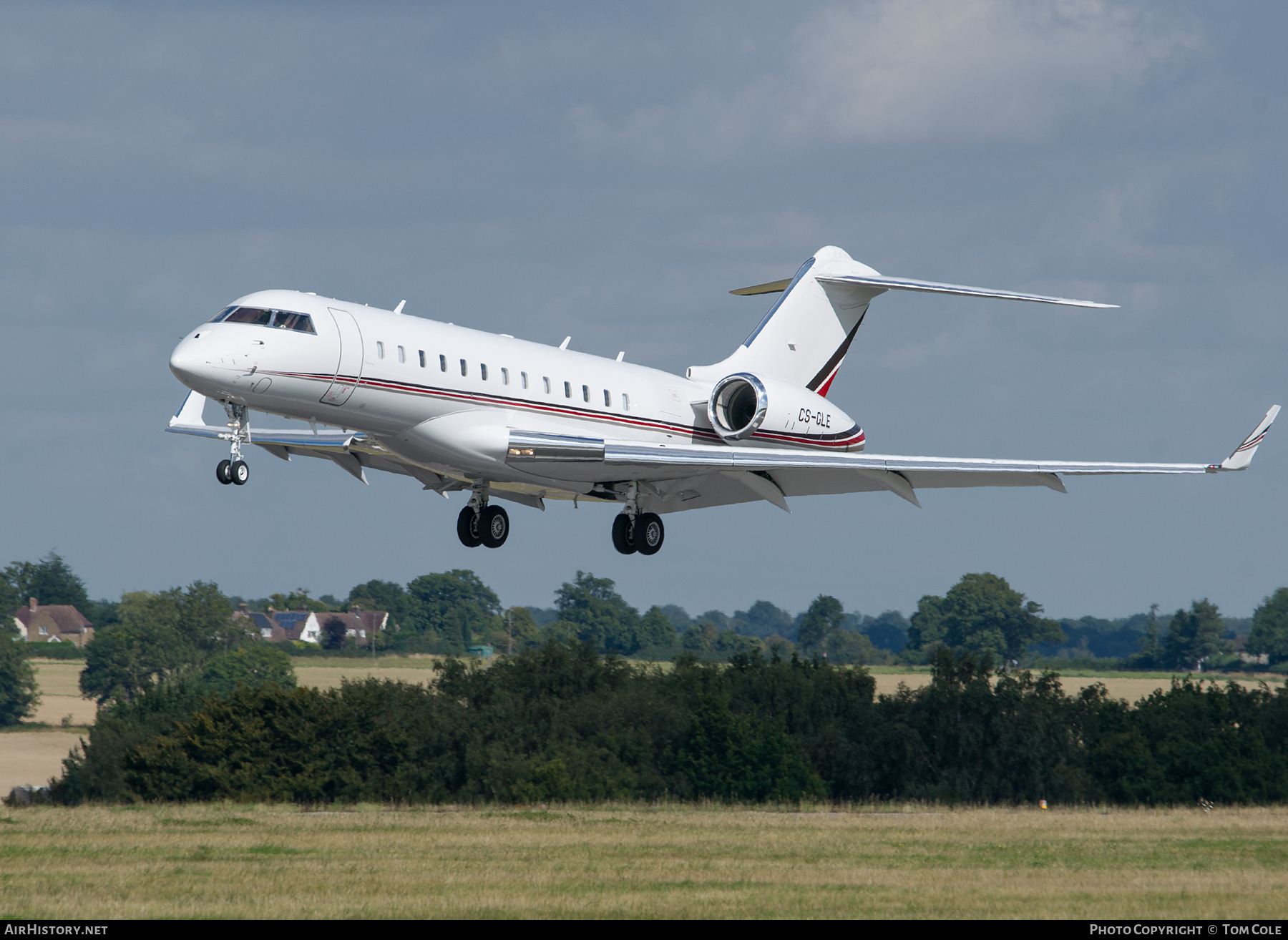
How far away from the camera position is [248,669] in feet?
362

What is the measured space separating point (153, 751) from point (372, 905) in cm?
3887

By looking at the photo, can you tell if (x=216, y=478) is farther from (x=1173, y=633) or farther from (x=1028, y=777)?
(x=1173, y=633)

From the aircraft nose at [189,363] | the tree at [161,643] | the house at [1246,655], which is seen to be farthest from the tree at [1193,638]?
the aircraft nose at [189,363]

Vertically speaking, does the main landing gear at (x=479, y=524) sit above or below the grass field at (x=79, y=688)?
above

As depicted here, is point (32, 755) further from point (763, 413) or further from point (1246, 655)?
point (1246, 655)

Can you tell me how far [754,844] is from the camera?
169 ft

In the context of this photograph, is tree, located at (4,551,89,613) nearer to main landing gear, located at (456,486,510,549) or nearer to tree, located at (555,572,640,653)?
tree, located at (555,572,640,653)

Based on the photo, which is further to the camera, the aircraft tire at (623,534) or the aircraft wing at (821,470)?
the aircraft tire at (623,534)

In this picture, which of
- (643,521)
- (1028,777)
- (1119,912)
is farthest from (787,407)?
(1028,777)

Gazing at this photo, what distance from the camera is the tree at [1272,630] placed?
418ft

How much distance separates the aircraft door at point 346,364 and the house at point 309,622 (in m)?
124

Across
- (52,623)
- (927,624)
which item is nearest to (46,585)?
(52,623)

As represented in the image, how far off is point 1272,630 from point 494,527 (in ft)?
388

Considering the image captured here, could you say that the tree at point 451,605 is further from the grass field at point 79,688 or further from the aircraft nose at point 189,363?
the aircraft nose at point 189,363
